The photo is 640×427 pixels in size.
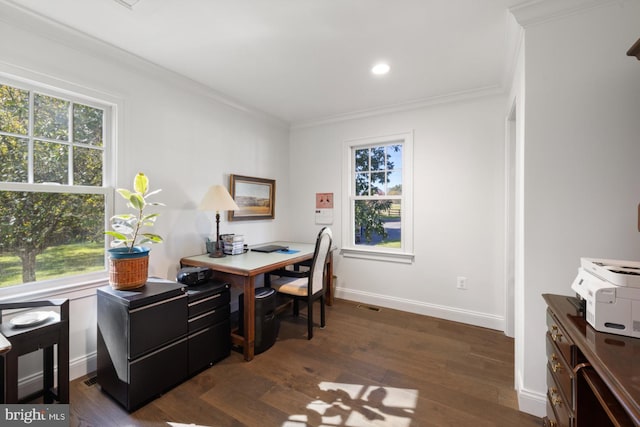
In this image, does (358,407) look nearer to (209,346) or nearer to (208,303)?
(209,346)

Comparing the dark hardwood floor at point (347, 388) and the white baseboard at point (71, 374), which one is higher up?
the white baseboard at point (71, 374)

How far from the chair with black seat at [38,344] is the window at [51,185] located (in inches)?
17.8

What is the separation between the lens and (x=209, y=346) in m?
2.13

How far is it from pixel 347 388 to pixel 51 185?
2.47 metres

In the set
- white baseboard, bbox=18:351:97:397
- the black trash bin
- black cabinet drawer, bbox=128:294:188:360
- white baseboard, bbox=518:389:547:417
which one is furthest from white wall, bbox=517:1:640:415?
white baseboard, bbox=18:351:97:397

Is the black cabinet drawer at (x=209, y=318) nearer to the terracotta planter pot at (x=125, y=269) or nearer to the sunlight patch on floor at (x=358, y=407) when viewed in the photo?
the terracotta planter pot at (x=125, y=269)

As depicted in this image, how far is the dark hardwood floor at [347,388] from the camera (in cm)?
164

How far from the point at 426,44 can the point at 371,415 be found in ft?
8.37

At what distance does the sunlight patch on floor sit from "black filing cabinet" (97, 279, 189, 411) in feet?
2.87

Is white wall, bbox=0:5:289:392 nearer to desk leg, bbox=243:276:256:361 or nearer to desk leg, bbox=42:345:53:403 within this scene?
desk leg, bbox=42:345:53:403

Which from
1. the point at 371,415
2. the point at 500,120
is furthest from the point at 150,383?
the point at 500,120

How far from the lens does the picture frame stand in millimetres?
3193

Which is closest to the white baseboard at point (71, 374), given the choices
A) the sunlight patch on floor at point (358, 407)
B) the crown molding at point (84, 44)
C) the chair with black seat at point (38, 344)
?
the chair with black seat at point (38, 344)

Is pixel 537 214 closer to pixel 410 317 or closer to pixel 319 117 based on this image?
pixel 410 317
